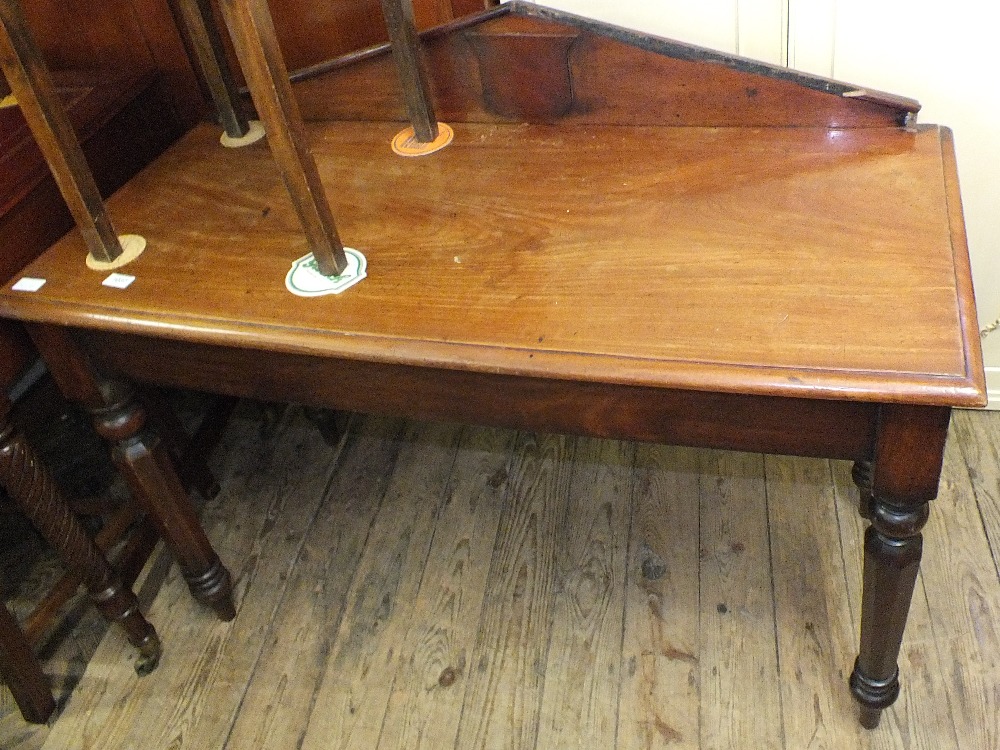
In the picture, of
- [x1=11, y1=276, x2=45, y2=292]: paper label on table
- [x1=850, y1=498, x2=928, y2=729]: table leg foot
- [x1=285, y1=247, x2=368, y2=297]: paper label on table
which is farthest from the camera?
[x1=11, y1=276, x2=45, y2=292]: paper label on table

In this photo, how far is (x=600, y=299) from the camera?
112 centimetres

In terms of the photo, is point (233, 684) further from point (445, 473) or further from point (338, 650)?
point (445, 473)

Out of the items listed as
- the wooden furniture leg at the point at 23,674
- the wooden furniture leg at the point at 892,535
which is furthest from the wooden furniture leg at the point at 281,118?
the wooden furniture leg at the point at 23,674

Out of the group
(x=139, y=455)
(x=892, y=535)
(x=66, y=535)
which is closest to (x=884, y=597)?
(x=892, y=535)

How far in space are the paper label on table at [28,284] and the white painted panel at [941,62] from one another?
1244mm

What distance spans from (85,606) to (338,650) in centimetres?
53

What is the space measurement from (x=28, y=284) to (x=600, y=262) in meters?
0.82

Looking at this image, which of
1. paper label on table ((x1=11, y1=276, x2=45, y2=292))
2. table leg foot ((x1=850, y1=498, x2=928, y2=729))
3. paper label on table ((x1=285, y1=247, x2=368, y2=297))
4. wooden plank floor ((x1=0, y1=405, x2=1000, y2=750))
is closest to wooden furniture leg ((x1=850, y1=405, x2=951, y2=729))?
table leg foot ((x1=850, y1=498, x2=928, y2=729))

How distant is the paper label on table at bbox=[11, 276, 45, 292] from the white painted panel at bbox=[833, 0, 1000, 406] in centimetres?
124

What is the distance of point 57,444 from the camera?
2150mm

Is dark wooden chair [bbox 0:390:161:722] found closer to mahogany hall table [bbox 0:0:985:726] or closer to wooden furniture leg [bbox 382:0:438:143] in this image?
mahogany hall table [bbox 0:0:985:726]

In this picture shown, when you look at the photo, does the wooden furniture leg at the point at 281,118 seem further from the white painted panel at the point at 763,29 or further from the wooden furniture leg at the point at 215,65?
the white painted panel at the point at 763,29

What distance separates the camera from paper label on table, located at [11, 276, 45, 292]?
4.46 feet

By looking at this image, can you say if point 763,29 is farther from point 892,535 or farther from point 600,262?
point 892,535
